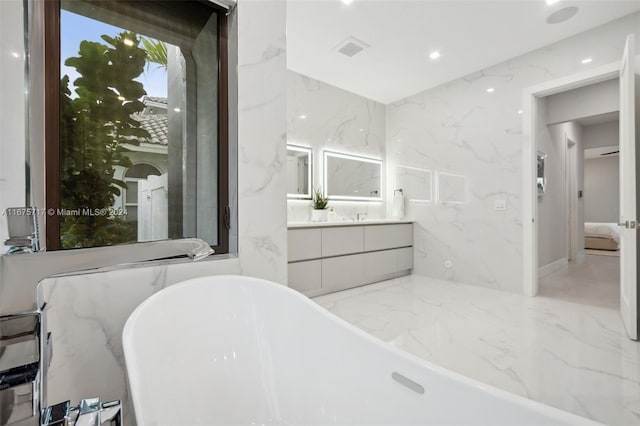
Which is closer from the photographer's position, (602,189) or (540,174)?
(540,174)

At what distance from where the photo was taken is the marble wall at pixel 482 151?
9.57 feet

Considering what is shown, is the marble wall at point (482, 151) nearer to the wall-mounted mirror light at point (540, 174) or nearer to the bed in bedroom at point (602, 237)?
the wall-mounted mirror light at point (540, 174)

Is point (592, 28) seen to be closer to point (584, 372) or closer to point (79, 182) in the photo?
point (584, 372)

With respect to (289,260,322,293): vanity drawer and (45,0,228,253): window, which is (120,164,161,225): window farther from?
(289,260,322,293): vanity drawer

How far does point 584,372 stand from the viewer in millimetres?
1643

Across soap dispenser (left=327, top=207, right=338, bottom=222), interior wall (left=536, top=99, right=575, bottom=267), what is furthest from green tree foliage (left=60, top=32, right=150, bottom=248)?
interior wall (left=536, top=99, right=575, bottom=267)

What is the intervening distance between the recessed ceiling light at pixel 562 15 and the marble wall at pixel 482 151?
40cm

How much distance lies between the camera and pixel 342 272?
10.7 ft

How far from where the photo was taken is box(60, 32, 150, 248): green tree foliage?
1228 mm

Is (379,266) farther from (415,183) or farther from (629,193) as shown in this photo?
(629,193)

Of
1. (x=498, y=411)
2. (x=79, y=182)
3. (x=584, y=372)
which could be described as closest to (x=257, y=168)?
(x=79, y=182)

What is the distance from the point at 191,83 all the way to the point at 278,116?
51 centimetres

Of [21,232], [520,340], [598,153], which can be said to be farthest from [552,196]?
[21,232]

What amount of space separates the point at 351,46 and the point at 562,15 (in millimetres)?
1813
